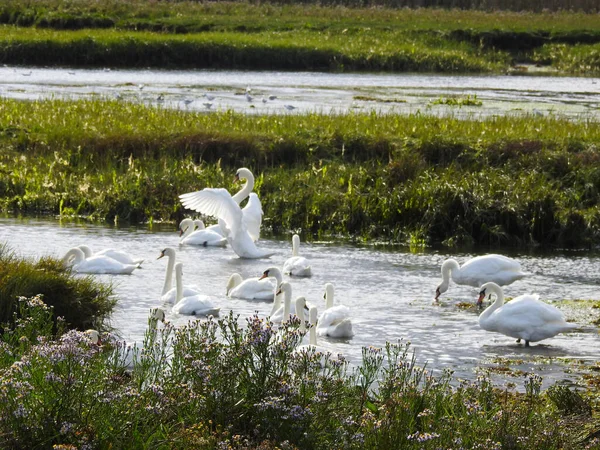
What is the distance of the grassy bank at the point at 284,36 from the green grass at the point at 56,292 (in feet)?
123

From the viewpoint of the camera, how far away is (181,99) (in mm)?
32375

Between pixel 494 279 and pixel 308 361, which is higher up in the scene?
pixel 308 361

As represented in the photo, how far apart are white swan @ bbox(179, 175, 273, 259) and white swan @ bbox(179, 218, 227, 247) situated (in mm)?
793

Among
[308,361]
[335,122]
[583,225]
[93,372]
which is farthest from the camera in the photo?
[335,122]

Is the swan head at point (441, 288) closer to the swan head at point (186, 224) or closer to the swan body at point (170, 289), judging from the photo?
the swan body at point (170, 289)

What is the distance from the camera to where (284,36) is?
52.9 m

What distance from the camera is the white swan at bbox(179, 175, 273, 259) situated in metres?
16.6

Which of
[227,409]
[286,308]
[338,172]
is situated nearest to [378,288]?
[286,308]

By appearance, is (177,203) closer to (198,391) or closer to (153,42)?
(198,391)

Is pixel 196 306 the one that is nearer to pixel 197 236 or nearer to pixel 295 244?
pixel 295 244

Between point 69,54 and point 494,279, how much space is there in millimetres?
36384

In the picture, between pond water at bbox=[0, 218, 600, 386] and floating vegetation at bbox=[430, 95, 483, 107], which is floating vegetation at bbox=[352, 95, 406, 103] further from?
pond water at bbox=[0, 218, 600, 386]

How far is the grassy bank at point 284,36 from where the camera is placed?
1885 inches

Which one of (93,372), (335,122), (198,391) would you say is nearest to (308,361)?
(198,391)
